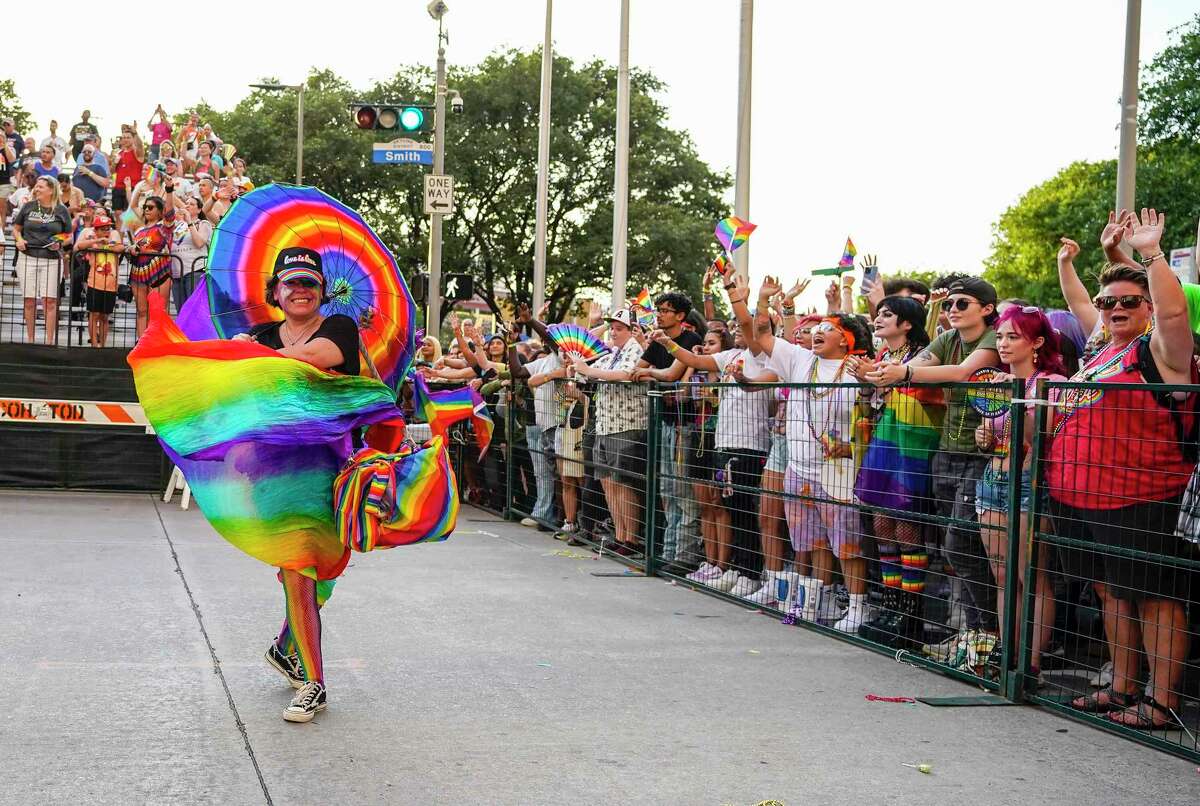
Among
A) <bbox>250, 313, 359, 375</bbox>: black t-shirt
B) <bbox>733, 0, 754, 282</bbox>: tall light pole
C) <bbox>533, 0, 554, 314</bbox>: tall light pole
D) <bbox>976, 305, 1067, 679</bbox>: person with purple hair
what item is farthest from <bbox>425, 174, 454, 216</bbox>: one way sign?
<bbox>250, 313, 359, 375</bbox>: black t-shirt

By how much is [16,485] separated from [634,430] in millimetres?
7619

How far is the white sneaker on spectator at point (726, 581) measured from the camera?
9.58m

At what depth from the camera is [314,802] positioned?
4625 mm

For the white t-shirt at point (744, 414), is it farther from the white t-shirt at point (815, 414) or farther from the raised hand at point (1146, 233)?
the raised hand at point (1146, 233)

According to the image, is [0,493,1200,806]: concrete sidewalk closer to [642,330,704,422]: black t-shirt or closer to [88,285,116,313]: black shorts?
[642,330,704,422]: black t-shirt

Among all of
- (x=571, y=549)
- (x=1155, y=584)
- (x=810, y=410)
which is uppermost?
(x=810, y=410)

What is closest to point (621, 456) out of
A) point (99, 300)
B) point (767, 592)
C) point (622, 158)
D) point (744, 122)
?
point (767, 592)

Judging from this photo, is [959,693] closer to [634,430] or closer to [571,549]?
[634,430]

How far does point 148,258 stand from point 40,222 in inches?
61.7

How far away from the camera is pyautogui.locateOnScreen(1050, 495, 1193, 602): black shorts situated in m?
5.84

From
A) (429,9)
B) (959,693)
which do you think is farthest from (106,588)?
(429,9)

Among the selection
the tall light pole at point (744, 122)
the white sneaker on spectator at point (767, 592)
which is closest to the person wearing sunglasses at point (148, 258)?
the tall light pole at point (744, 122)

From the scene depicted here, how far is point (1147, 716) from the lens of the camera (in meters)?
5.92

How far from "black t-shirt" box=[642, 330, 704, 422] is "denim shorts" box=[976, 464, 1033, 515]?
335 cm
